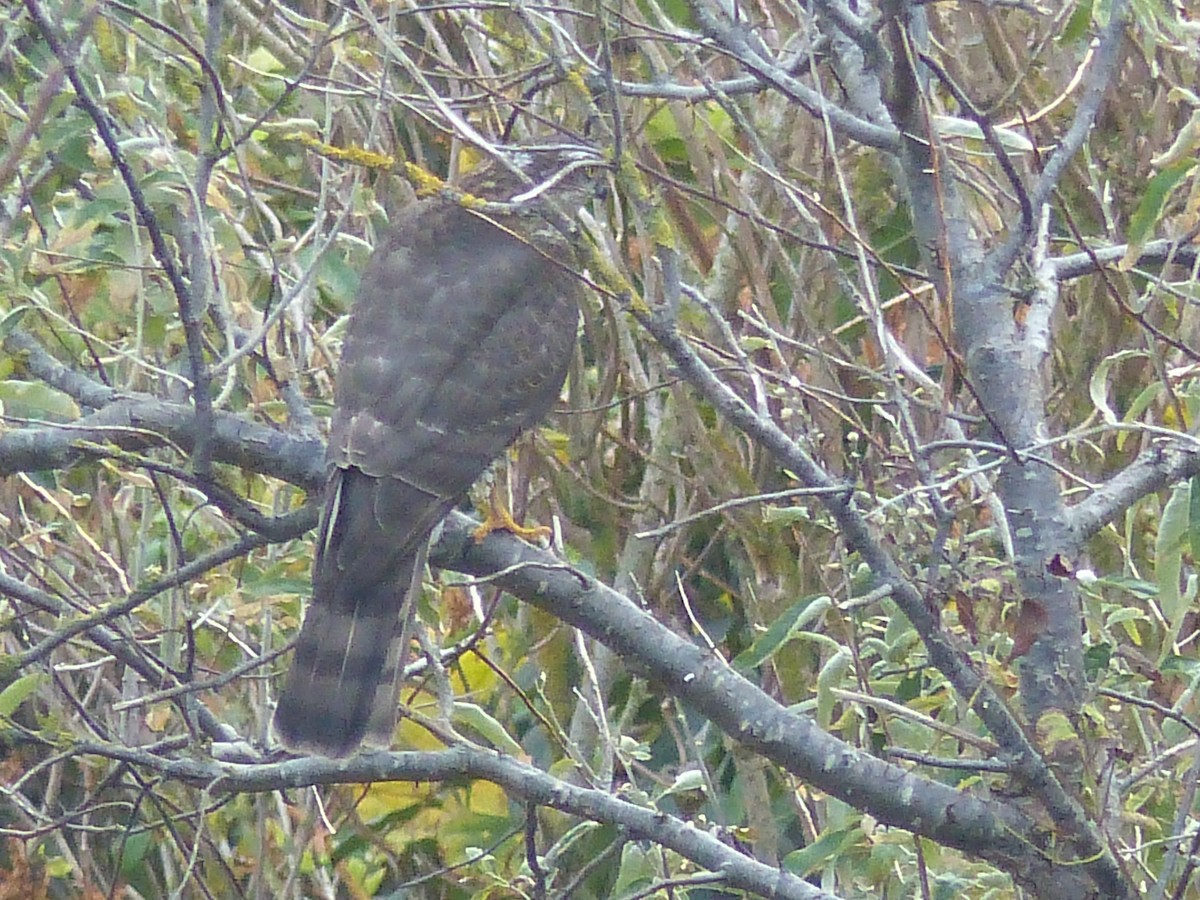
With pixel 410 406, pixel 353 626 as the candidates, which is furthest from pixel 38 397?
pixel 410 406

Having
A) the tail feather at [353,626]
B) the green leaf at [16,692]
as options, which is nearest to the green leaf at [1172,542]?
the tail feather at [353,626]

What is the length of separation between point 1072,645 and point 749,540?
5.64 feet

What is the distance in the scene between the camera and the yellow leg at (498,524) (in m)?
3.07

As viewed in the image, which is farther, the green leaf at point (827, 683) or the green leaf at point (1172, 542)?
the green leaf at point (827, 683)

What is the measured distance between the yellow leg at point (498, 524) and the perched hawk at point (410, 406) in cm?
9

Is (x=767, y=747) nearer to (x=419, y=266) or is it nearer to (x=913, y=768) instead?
(x=913, y=768)

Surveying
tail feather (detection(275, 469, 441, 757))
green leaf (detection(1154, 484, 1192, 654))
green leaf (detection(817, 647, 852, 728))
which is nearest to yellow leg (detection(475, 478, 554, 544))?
tail feather (detection(275, 469, 441, 757))

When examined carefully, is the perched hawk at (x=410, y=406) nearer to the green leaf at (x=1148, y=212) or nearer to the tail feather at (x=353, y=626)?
the tail feather at (x=353, y=626)

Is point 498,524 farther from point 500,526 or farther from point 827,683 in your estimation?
point 827,683

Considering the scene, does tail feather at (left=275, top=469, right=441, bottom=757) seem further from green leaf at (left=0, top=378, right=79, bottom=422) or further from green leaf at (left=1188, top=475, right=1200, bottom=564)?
green leaf at (left=1188, top=475, right=1200, bottom=564)

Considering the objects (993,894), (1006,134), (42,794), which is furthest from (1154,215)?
(42,794)

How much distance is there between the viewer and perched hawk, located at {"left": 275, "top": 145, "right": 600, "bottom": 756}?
2.90 m

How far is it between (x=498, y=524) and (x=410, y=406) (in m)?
0.27

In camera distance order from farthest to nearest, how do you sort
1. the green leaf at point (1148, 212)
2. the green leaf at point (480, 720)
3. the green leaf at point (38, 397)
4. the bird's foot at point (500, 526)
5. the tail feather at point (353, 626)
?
the bird's foot at point (500, 526)
the tail feather at point (353, 626)
the green leaf at point (480, 720)
the green leaf at point (38, 397)
the green leaf at point (1148, 212)
